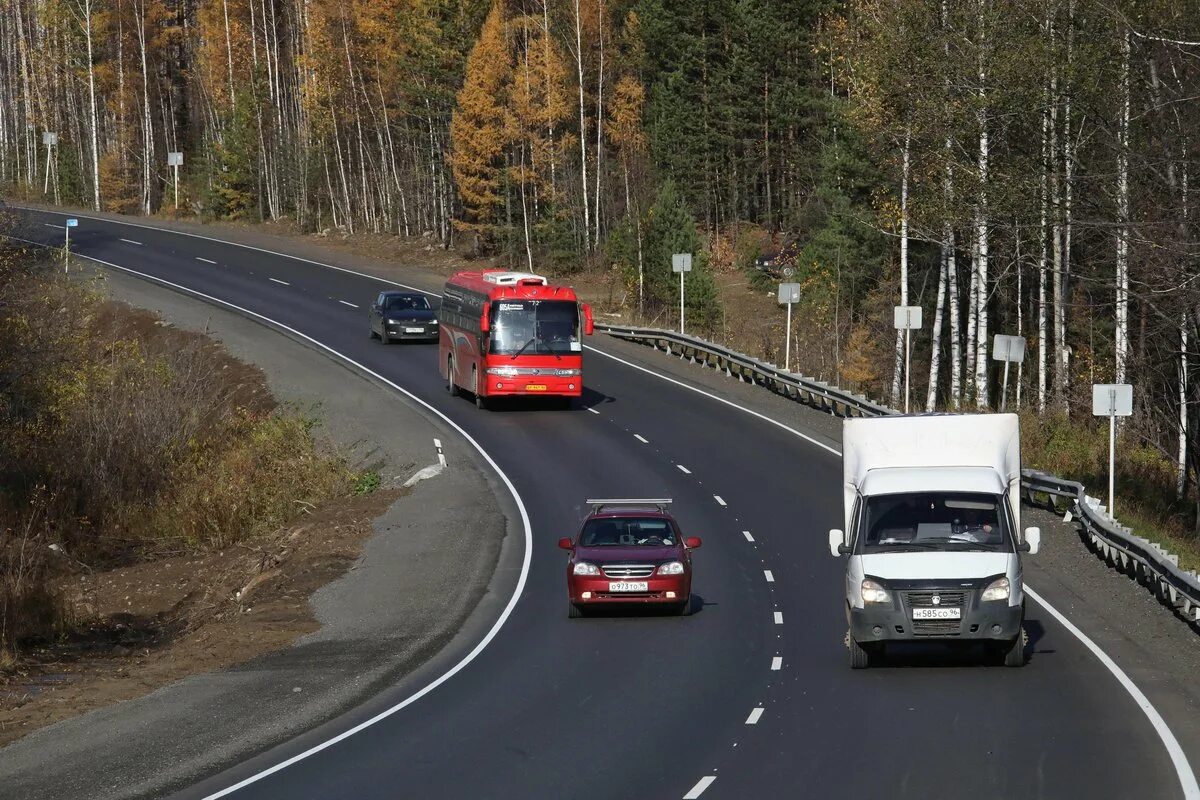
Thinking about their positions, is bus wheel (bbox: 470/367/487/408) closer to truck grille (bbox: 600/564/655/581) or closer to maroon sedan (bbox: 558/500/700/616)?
maroon sedan (bbox: 558/500/700/616)

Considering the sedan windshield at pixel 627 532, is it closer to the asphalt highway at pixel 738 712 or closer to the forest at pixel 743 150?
the asphalt highway at pixel 738 712

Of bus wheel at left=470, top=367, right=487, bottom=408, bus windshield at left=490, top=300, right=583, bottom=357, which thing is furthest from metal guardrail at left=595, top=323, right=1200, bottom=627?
bus wheel at left=470, top=367, right=487, bottom=408

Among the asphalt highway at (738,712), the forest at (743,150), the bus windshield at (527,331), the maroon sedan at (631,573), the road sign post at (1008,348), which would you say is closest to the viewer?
the asphalt highway at (738,712)

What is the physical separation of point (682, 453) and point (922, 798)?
→ 23.9 metres

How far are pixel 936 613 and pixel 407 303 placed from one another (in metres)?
38.6

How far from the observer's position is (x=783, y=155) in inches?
3364

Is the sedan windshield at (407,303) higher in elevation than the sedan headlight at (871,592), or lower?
higher

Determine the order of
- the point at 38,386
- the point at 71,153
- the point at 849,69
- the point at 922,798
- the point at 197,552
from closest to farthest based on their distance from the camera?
the point at 922,798, the point at 197,552, the point at 38,386, the point at 849,69, the point at 71,153

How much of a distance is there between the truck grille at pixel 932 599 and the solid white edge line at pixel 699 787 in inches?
188

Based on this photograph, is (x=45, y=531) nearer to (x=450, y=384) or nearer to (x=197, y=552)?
(x=197, y=552)

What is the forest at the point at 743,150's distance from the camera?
37.0m

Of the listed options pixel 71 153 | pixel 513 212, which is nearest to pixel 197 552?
pixel 513 212

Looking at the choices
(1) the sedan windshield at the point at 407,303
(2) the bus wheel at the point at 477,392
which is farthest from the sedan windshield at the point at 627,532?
(1) the sedan windshield at the point at 407,303

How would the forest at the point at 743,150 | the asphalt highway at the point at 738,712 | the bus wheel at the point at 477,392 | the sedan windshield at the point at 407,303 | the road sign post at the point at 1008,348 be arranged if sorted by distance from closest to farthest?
1. the asphalt highway at the point at 738,712
2. the road sign post at the point at 1008,348
3. the forest at the point at 743,150
4. the bus wheel at the point at 477,392
5. the sedan windshield at the point at 407,303
